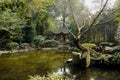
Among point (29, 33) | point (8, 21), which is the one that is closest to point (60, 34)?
point (29, 33)

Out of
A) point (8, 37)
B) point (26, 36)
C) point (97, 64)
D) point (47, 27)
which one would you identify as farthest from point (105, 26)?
point (97, 64)

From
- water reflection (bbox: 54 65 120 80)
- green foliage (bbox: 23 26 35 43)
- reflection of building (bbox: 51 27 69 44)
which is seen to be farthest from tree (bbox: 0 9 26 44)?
reflection of building (bbox: 51 27 69 44)

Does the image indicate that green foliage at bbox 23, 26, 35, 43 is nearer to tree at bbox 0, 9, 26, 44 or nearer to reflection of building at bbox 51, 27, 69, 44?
tree at bbox 0, 9, 26, 44

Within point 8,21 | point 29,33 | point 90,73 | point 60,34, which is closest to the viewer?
point 90,73

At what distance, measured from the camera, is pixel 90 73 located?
9.85 m

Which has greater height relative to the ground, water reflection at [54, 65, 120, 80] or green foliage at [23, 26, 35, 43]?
green foliage at [23, 26, 35, 43]

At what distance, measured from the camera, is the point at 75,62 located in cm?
1188

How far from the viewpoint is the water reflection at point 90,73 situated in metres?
9.05

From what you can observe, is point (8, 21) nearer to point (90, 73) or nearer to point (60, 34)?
point (90, 73)

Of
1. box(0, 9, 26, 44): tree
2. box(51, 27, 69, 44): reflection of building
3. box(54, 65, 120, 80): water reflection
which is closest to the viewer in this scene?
box(54, 65, 120, 80): water reflection

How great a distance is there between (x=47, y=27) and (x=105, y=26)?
9.29 metres

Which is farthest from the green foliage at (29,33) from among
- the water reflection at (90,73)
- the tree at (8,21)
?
the water reflection at (90,73)

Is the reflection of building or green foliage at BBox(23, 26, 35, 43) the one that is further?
the reflection of building

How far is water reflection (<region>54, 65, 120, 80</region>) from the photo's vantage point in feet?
29.7
